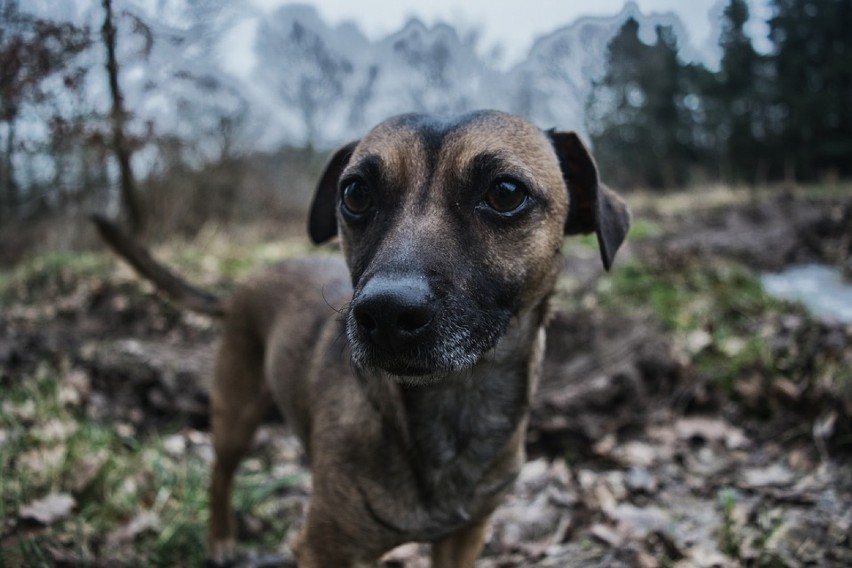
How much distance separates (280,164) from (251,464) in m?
11.4

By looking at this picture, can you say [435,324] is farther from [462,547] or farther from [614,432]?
[614,432]

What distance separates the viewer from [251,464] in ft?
14.8

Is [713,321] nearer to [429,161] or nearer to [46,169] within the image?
[429,161]

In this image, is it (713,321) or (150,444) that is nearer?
(150,444)

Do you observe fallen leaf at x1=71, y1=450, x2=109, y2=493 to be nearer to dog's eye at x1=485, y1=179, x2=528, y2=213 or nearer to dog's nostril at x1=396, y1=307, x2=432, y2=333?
dog's nostril at x1=396, y1=307, x2=432, y2=333

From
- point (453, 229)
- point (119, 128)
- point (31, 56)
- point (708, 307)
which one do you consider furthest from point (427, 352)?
point (708, 307)

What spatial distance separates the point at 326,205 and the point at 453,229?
3.72 ft

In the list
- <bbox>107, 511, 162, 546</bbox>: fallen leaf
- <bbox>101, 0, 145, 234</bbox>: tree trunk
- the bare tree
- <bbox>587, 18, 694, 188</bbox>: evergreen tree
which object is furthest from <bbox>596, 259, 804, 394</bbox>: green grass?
<bbox>587, 18, 694, 188</bbox>: evergreen tree

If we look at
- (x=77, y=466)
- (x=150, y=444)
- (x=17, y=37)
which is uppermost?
(x=17, y=37)

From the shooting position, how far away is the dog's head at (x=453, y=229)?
1774 millimetres

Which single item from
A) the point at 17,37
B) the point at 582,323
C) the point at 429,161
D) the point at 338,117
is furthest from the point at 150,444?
the point at 338,117

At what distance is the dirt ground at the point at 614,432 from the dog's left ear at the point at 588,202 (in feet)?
5.07

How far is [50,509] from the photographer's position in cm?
296

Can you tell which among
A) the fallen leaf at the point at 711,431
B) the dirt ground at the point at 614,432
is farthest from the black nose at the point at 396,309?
the fallen leaf at the point at 711,431
